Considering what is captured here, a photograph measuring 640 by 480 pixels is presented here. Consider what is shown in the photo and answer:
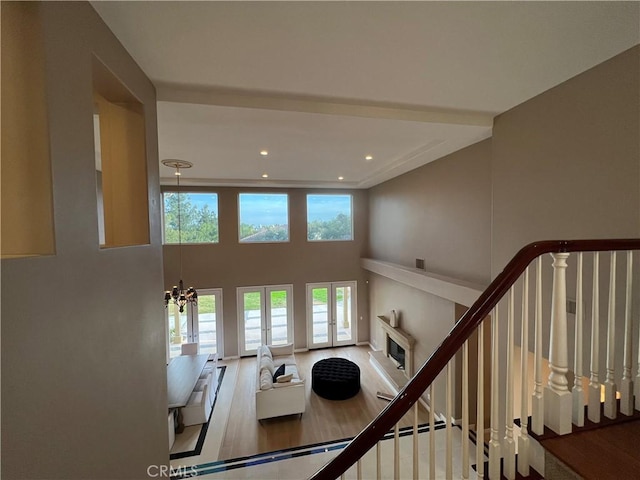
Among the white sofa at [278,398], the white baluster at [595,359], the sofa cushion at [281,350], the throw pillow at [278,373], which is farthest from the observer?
the sofa cushion at [281,350]

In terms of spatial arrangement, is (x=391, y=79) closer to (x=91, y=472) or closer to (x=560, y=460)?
(x=560, y=460)

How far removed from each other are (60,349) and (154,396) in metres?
1.15

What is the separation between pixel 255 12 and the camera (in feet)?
4.99

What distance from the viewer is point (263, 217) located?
7645 millimetres

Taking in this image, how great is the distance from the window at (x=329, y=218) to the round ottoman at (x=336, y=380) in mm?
3553

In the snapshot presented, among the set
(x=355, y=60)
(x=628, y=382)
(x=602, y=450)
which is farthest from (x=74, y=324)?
(x=628, y=382)

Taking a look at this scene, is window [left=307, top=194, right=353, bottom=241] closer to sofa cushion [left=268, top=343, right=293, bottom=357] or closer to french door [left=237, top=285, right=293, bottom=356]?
french door [left=237, top=285, right=293, bottom=356]

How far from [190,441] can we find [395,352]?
4.65 metres

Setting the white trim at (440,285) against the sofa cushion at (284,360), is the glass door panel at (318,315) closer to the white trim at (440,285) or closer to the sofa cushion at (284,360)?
the sofa cushion at (284,360)

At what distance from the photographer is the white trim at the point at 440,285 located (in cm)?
370

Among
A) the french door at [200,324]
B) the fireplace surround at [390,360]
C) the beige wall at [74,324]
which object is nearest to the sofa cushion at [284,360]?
the french door at [200,324]

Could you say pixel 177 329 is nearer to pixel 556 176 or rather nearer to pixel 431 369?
pixel 431 369

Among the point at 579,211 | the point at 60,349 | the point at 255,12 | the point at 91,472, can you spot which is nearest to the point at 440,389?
the point at 579,211

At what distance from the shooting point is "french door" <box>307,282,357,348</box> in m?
7.98
